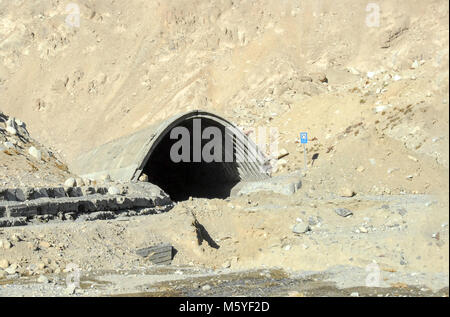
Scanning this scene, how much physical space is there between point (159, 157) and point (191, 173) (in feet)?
8.32

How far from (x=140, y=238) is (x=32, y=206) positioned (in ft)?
8.63

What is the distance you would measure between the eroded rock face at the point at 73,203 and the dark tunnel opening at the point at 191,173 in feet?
21.8

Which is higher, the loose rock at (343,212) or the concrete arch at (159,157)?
the concrete arch at (159,157)

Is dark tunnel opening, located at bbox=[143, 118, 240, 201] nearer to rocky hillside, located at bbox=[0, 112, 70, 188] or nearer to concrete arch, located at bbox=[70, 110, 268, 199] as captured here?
concrete arch, located at bbox=[70, 110, 268, 199]

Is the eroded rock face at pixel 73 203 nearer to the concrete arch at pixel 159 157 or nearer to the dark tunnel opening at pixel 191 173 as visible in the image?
the concrete arch at pixel 159 157

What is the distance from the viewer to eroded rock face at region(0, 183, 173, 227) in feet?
37.6

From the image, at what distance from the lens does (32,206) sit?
11.7 metres

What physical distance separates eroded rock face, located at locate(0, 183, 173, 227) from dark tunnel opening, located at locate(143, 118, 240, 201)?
665cm

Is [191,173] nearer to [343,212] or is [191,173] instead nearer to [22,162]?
[22,162]

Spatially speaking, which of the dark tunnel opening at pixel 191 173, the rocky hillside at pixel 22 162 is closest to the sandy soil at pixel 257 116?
the rocky hillside at pixel 22 162

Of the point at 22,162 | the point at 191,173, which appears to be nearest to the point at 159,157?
the point at 191,173

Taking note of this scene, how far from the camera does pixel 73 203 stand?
12.6 metres

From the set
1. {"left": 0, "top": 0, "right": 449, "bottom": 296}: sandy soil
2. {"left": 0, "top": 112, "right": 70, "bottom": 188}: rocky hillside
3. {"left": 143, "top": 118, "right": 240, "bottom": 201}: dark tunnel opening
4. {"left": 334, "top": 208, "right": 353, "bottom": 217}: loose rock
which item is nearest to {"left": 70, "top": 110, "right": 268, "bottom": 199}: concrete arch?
{"left": 143, "top": 118, "right": 240, "bottom": 201}: dark tunnel opening

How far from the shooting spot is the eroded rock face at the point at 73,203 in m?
11.4
